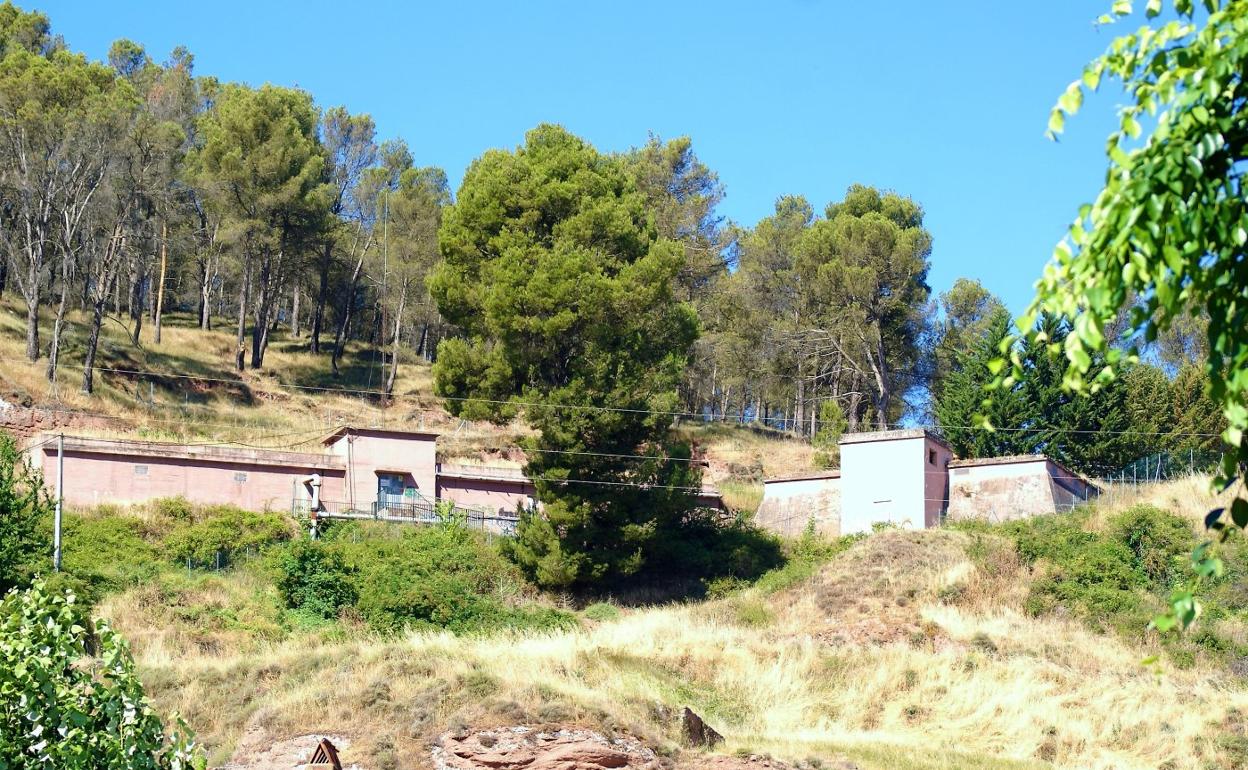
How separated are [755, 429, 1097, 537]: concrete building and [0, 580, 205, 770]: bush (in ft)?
117

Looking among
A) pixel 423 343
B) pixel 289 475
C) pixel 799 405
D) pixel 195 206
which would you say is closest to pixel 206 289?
pixel 195 206

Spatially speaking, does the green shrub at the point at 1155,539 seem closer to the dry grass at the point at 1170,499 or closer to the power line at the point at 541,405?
the dry grass at the point at 1170,499

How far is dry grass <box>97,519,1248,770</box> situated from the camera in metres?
26.0

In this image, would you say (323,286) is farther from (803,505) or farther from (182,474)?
(803,505)

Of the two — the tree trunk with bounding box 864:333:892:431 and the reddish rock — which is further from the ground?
the tree trunk with bounding box 864:333:892:431

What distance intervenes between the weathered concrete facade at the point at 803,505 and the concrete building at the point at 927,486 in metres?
0.07

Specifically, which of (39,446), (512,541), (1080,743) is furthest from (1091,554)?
(39,446)

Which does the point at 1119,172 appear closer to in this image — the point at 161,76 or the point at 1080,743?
the point at 1080,743

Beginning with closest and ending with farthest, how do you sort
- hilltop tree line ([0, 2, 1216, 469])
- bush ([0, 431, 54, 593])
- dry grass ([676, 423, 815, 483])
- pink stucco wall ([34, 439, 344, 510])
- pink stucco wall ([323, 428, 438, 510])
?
bush ([0, 431, 54, 593]), pink stucco wall ([34, 439, 344, 510]), pink stucco wall ([323, 428, 438, 510]), hilltop tree line ([0, 2, 1216, 469]), dry grass ([676, 423, 815, 483])

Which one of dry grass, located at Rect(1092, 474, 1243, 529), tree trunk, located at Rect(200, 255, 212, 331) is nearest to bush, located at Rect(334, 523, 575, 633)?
dry grass, located at Rect(1092, 474, 1243, 529)

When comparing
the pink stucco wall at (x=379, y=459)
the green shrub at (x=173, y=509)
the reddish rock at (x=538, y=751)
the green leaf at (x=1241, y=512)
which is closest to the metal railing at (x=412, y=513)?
the pink stucco wall at (x=379, y=459)

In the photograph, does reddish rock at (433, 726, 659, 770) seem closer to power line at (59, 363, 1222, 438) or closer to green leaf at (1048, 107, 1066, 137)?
power line at (59, 363, 1222, 438)

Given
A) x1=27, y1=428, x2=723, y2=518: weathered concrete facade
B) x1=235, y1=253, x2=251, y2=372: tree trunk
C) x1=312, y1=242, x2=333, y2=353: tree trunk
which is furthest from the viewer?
x1=312, y1=242, x2=333, y2=353: tree trunk

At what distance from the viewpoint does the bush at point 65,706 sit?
9.51 metres
